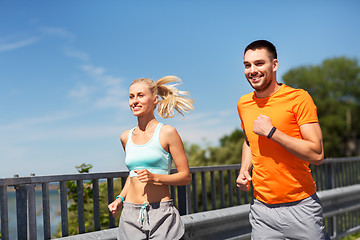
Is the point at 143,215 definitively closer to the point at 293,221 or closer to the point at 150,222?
the point at 150,222

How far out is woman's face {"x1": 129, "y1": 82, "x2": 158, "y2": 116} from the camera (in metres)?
3.71

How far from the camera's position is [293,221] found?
10.9 ft

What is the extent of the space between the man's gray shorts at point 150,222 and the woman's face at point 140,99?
0.72 m

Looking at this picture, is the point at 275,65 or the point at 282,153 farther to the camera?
the point at 275,65

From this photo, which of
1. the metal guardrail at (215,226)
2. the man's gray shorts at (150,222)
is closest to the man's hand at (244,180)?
the man's gray shorts at (150,222)

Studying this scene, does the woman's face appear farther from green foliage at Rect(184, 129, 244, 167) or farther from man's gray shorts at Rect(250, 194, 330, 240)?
green foliage at Rect(184, 129, 244, 167)

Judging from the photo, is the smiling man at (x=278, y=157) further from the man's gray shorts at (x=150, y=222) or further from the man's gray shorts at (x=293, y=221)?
the man's gray shorts at (x=150, y=222)

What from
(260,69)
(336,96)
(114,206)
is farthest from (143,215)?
(336,96)

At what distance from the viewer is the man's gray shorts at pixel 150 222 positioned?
352 cm

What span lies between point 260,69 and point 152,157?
1028mm

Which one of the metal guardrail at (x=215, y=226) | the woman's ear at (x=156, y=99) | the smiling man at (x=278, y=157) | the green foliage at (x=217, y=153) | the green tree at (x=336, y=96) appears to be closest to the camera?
the smiling man at (x=278, y=157)

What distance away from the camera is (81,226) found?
403 centimetres

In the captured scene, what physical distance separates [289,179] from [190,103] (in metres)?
1.14

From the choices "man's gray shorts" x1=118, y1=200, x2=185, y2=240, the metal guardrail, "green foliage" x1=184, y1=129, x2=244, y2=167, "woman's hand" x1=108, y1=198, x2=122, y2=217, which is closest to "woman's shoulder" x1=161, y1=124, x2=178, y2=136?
"man's gray shorts" x1=118, y1=200, x2=185, y2=240
